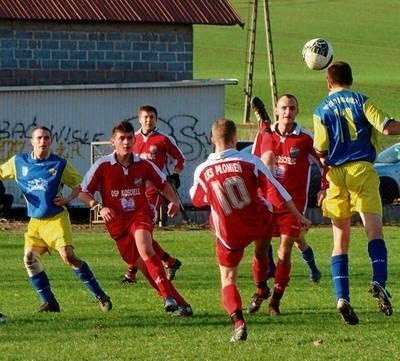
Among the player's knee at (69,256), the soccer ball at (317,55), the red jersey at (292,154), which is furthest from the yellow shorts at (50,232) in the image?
the soccer ball at (317,55)

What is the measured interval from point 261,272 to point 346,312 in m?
1.66

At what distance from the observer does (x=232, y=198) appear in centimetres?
1136

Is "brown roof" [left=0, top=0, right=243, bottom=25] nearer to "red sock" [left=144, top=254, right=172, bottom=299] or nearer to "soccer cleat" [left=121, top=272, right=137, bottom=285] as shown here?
"soccer cleat" [left=121, top=272, right=137, bottom=285]

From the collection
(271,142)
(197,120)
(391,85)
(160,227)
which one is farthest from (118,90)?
(391,85)

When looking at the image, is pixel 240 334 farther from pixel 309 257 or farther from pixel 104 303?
pixel 309 257

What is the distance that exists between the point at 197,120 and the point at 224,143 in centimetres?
2323

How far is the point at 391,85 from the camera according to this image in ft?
219

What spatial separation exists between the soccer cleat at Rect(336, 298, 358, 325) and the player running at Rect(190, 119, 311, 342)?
86 cm

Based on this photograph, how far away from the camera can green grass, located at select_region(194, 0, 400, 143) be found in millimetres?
64500

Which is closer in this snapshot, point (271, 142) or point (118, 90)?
point (271, 142)

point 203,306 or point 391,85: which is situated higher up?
point 391,85

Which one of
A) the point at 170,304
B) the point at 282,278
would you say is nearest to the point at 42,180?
the point at 170,304

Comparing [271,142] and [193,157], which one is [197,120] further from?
[271,142]

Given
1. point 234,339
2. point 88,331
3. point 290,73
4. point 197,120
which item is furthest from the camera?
point 290,73
